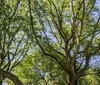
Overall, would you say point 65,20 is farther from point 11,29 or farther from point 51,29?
point 11,29

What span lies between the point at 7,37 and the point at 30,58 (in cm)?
796

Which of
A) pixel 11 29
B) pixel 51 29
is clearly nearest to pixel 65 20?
pixel 51 29

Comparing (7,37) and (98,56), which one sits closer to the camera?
(7,37)

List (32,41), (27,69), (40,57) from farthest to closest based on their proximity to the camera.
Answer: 1. (27,69)
2. (40,57)
3. (32,41)

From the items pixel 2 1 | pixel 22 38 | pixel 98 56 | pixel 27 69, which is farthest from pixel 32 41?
pixel 27 69

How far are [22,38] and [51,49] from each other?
9.26 feet

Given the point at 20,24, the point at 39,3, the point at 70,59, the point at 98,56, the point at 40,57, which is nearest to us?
the point at 70,59

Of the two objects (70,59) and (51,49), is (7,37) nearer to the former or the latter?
(51,49)

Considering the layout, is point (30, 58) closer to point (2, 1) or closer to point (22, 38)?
point (22, 38)

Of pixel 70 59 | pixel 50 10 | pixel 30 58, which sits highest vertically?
pixel 30 58

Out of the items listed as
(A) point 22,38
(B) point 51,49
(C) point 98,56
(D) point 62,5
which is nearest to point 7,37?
(A) point 22,38

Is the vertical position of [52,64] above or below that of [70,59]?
above

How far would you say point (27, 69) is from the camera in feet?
106

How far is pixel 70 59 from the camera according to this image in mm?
17359
